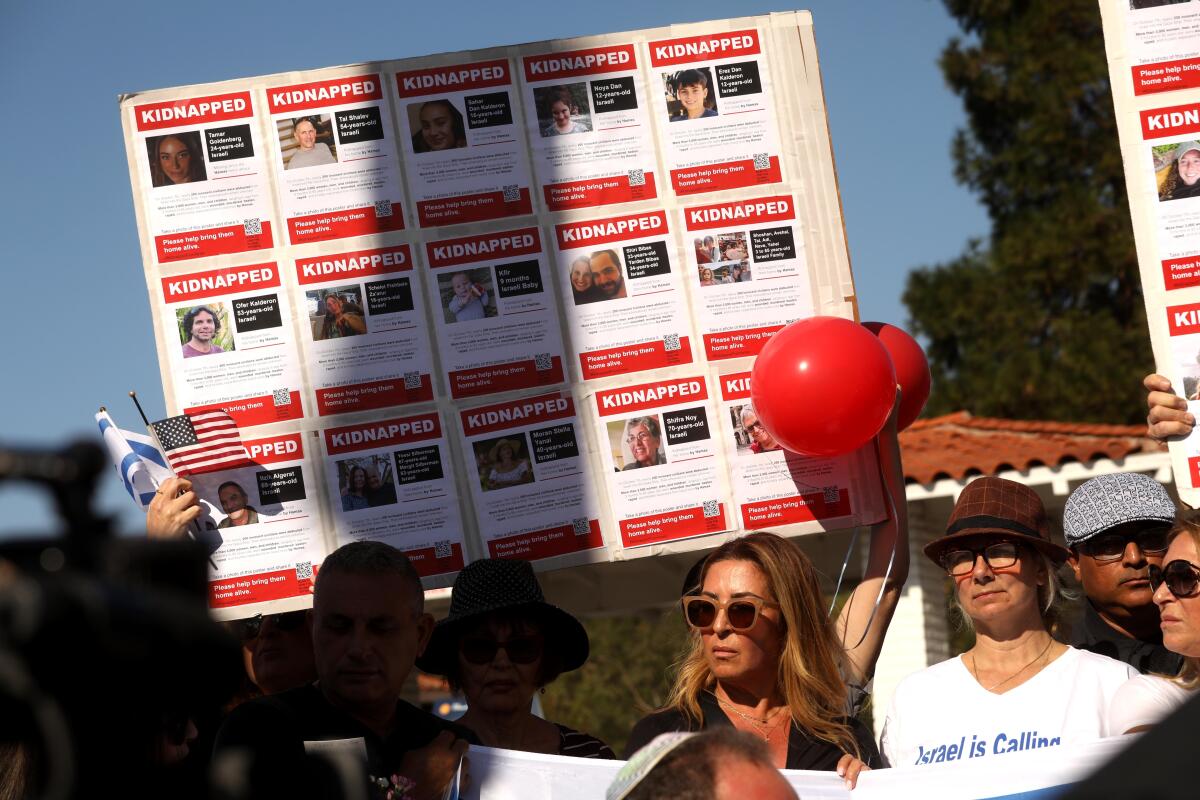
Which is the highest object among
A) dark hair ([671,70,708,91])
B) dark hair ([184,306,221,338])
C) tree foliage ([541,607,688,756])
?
dark hair ([671,70,708,91])

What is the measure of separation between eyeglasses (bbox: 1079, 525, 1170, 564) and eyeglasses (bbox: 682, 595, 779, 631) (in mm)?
1237

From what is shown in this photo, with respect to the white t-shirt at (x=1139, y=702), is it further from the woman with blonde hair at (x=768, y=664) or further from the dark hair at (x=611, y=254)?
the dark hair at (x=611, y=254)

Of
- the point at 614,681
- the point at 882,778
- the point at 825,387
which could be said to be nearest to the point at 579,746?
the point at 882,778

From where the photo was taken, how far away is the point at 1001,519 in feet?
13.8

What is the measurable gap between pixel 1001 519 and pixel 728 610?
0.89 meters

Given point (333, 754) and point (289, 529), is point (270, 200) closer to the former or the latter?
point (289, 529)

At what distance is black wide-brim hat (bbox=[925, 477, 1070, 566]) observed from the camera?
418cm

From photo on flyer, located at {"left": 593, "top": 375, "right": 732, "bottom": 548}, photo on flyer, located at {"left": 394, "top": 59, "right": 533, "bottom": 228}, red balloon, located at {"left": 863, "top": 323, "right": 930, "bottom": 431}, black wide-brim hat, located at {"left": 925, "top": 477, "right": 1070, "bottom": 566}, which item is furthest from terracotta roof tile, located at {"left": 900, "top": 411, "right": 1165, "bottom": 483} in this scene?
black wide-brim hat, located at {"left": 925, "top": 477, "right": 1070, "bottom": 566}

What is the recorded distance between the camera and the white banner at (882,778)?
3.65 metres

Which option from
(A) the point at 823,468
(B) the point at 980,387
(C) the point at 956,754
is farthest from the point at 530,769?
(B) the point at 980,387

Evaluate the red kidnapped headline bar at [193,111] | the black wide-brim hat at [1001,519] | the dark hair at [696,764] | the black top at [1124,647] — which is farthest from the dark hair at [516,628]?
the dark hair at [696,764]

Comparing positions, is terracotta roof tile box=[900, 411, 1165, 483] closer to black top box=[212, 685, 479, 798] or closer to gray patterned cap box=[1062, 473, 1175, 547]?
gray patterned cap box=[1062, 473, 1175, 547]

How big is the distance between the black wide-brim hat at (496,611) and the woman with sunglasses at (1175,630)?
5.22 ft

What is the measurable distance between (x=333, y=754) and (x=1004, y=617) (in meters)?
2.96
